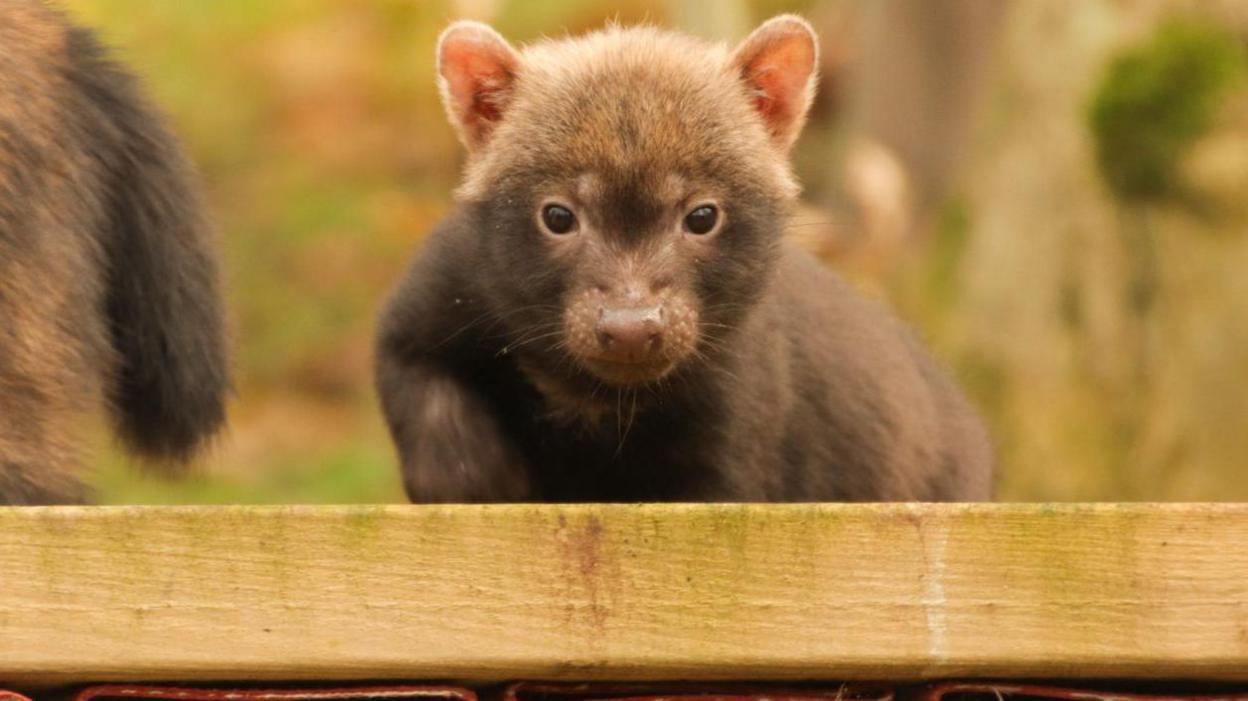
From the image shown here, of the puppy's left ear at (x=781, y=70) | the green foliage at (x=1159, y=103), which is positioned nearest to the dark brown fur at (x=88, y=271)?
the puppy's left ear at (x=781, y=70)

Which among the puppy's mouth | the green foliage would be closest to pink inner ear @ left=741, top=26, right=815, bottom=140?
the puppy's mouth

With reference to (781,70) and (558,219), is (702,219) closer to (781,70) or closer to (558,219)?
(558,219)

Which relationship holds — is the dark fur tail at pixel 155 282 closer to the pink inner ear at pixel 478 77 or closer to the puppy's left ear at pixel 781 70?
the pink inner ear at pixel 478 77

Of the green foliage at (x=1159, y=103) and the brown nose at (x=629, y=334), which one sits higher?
the green foliage at (x=1159, y=103)

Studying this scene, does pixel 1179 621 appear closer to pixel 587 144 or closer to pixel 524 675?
pixel 524 675

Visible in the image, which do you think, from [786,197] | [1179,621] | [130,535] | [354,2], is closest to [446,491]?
[786,197]

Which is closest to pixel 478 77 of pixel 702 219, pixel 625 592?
pixel 702 219
